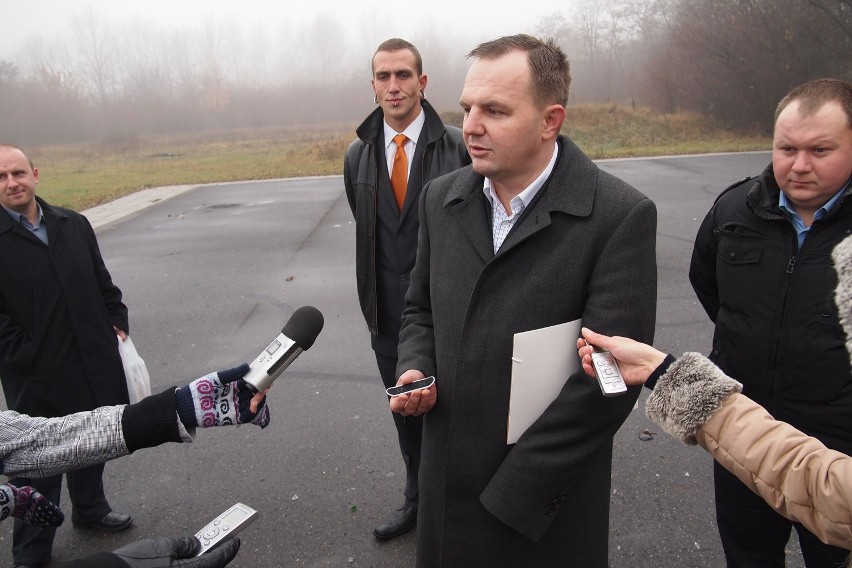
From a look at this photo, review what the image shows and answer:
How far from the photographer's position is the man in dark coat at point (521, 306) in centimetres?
170

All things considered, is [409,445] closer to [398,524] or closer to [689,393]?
[398,524]

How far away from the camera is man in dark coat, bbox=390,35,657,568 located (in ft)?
5.57

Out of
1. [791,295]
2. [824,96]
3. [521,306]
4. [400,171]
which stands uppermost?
[824,96]

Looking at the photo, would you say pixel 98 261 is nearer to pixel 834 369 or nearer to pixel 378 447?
pixel 378 447

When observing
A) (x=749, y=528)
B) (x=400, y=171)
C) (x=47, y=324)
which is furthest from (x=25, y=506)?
(x=749, y=528)

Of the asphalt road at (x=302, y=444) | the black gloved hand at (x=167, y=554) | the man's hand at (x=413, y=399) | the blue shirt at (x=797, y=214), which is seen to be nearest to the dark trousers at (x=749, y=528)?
the asphalt road at (x=302, y=444)

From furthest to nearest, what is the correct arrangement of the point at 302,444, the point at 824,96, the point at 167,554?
the point at 302,444 → the point at 824,96 → the point at 167,554

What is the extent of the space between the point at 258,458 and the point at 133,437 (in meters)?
2.24

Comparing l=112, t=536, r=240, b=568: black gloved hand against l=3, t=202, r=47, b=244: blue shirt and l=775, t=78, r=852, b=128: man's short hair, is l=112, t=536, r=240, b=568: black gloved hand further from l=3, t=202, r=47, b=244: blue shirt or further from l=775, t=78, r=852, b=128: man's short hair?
l=775, t=78, r=852, b=128: man's short hair

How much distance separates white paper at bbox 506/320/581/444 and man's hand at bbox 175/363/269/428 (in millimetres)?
727

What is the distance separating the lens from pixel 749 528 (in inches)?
88.8

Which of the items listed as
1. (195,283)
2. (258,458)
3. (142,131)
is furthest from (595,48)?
(258,458)

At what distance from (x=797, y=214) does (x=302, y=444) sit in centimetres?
306

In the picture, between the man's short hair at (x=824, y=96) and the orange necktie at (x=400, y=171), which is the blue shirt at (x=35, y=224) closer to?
the orange necktie at (x=400, y=171)
